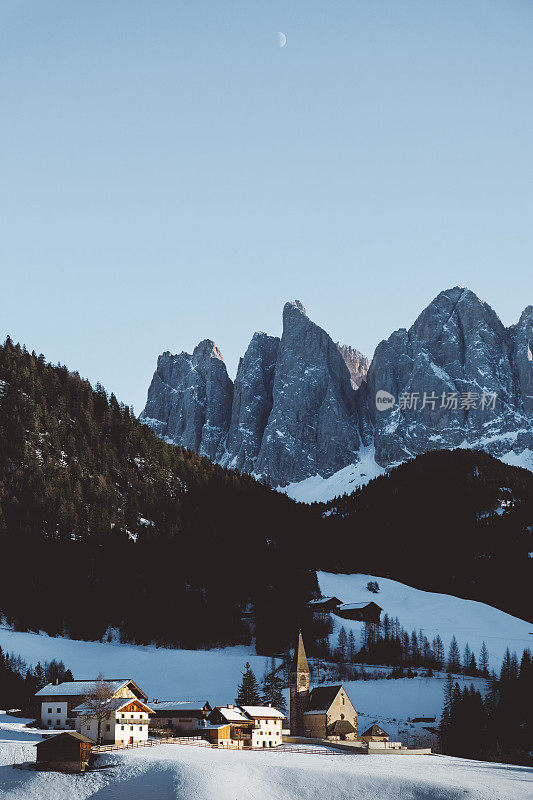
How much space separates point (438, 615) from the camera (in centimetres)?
16862

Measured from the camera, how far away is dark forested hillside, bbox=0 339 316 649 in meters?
150

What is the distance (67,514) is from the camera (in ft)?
544

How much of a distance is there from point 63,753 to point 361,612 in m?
97.1

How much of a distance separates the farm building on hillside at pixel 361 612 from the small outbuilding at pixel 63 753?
310ft

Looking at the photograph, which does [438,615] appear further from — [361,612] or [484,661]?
[484,661]

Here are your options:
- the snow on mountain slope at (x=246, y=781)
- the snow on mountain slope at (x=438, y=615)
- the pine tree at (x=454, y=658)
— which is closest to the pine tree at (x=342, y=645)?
the snow on mountain slope at (x=438, y=615)

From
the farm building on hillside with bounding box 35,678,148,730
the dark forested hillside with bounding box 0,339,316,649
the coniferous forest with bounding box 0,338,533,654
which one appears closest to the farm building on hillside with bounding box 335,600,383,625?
the coniferous forest with bounding box 0,338,533,654

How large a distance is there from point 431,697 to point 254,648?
34.5 metres

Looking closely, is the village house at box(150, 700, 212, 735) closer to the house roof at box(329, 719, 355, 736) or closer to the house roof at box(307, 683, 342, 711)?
the house roof at box(307, 683, 342, 711)

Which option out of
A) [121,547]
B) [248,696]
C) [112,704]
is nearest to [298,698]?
[248,696]

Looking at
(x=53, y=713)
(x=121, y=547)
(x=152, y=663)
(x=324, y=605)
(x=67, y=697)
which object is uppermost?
(x=121, y=547)

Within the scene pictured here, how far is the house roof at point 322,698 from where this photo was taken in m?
98.1

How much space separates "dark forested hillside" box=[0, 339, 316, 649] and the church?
45.4 m

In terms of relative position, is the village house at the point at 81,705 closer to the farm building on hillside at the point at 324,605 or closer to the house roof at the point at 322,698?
the house roof at the point at 322,698
